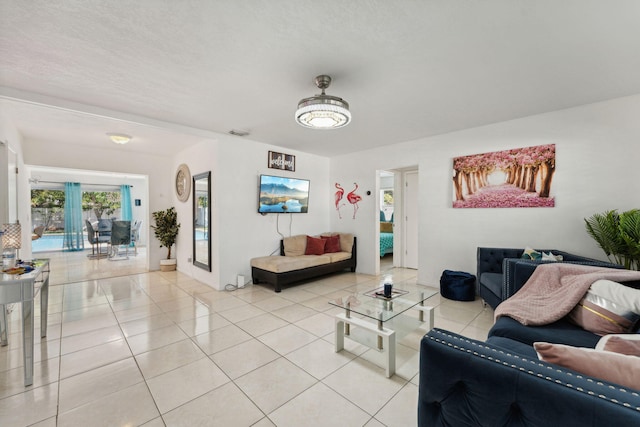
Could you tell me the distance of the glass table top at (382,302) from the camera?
2.40 meters

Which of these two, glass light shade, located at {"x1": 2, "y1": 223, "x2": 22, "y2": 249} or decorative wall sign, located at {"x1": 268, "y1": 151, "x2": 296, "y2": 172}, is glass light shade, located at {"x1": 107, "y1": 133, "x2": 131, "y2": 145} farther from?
decorative wall sign, located at {"x1": 268, "y1": 151, "x2": 296, "y2": 172}

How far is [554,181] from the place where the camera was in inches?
134

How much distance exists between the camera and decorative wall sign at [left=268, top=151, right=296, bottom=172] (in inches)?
199

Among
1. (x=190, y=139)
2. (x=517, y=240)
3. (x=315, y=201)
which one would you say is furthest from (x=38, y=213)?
(x=517, y=240)

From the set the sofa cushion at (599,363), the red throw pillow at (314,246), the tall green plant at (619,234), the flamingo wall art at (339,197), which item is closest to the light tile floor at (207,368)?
the sofa cushion at (599,363)

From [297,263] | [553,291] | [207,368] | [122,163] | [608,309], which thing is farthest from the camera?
[122,163]

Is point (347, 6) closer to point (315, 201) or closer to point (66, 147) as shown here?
point (315, 201)

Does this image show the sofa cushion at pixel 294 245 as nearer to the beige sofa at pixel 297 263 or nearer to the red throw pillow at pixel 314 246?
the beige sofa at pixel 297 263

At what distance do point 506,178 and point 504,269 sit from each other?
171 cm

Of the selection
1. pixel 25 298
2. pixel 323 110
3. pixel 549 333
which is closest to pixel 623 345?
pixel 549 333

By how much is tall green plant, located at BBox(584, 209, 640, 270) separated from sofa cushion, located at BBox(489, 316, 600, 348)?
1563 millimetres

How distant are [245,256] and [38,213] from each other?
8.68 meters

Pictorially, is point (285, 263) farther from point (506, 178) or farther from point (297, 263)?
point (506, 178)

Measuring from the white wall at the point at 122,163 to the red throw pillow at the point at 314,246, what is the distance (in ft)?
10.9
